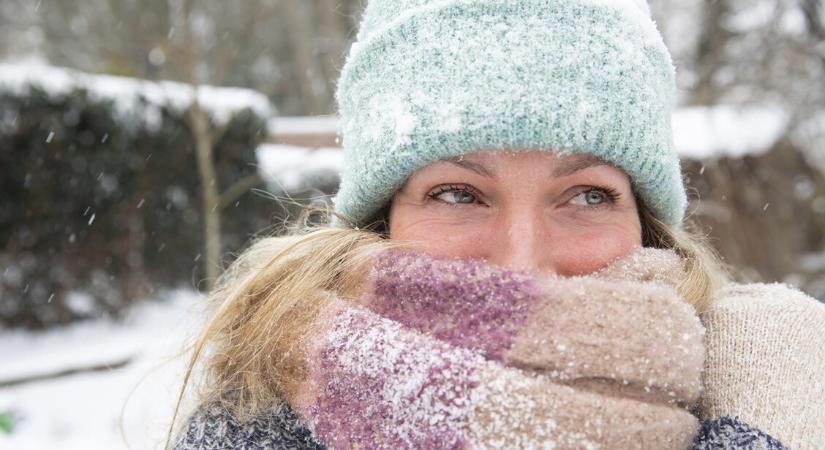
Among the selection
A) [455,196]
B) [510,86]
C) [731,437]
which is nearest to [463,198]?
[455,196]

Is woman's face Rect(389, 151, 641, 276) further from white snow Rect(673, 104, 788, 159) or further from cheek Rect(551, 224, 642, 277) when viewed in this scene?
white snow Rect(673, 104, 788, 159)

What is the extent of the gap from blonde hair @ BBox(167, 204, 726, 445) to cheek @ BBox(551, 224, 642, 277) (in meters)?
0.15

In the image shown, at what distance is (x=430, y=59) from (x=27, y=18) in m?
18.1

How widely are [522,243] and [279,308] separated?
0.47 meters

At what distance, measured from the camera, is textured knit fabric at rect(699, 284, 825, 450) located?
3.33 ft

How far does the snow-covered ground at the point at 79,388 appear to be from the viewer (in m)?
4.05

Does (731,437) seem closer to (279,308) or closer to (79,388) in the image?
(279,308)

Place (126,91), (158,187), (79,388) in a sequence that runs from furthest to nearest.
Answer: (158,187), (126,91), (79,388)

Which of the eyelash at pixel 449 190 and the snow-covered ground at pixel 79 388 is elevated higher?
the eyelash at pixel 449 190

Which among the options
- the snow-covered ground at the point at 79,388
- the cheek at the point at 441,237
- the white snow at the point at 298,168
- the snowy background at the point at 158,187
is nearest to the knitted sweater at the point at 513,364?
the cheek at the point at 441,237

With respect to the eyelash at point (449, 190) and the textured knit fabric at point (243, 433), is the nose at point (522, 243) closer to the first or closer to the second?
the eyelash at point (449, 190)

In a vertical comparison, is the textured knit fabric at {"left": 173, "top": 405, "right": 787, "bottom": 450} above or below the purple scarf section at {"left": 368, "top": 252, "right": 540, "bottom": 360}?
below

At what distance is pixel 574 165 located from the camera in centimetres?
117

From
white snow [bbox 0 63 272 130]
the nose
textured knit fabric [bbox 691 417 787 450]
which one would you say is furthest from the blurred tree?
textured knit fabric [bbox 691 417 787 450]
